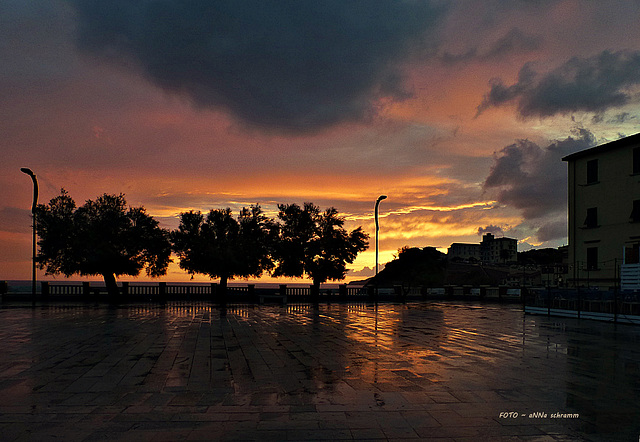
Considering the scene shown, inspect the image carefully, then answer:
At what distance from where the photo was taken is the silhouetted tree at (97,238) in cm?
3466

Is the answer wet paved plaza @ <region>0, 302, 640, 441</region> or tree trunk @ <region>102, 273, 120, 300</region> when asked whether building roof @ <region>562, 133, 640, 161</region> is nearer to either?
wet paved plaza @ <region>0, 302, 640, 441</region>

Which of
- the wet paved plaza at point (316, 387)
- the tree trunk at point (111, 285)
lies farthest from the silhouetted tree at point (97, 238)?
the wet paved plaza at point (316, 387)

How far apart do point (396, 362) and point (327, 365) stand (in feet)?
5.49

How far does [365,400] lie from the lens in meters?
7.32

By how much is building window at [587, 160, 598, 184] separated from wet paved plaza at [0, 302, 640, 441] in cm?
2175

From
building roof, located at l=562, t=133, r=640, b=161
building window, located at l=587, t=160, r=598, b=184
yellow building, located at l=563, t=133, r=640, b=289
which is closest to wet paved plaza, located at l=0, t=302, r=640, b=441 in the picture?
yellow building, located at l=563, t=133, r=640, b=289

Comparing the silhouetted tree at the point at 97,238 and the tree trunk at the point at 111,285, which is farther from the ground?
the silhouetted tree at the point at 97,238

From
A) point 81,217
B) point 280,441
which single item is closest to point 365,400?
point 280,441

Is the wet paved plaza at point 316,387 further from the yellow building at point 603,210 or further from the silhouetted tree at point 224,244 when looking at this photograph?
the silhouetted tree at point 224,244

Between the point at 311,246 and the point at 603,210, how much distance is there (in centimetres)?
2260

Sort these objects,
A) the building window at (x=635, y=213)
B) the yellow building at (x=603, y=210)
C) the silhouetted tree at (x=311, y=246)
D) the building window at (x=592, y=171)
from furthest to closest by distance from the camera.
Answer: the silhouetted tree at (x=311, y=246), the building window at (x=592, y=171), the yellow building at (x=603, y=210), the building window at (x=635, y=213)

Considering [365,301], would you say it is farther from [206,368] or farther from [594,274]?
A: [206,368]

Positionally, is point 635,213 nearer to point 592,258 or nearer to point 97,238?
point 592,258

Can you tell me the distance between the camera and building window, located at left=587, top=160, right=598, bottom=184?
33781 mm
